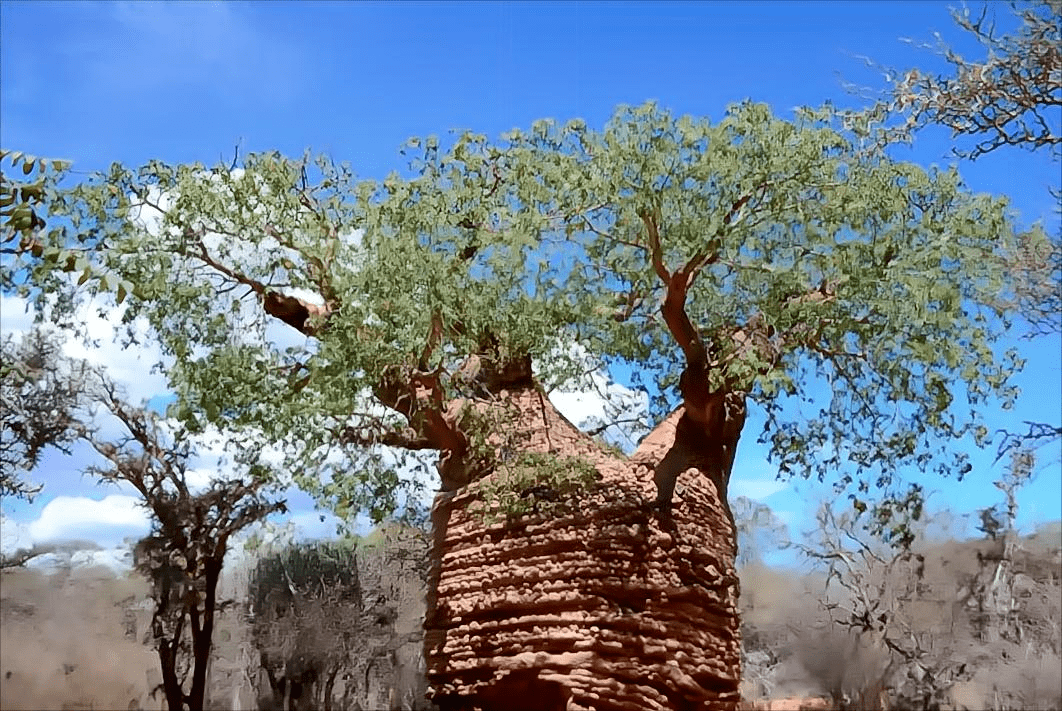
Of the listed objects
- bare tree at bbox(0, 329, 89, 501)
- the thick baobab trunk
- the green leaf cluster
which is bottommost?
the thick baobab trunk

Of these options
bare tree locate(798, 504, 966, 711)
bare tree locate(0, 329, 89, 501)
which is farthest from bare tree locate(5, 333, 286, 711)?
bare tree locate(798, 504, 966, 711)

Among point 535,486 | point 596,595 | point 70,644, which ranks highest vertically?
point 535,486

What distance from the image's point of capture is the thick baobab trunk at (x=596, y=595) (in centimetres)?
751

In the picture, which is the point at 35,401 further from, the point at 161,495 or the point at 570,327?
the point at 570,327

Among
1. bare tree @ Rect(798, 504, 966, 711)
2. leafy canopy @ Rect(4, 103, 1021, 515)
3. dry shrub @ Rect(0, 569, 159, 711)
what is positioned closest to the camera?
leafy canopy @ Rect(4, 103, 1021, 515)

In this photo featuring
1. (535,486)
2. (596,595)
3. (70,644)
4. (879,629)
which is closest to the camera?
(596,595)

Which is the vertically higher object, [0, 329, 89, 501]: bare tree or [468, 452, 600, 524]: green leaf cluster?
[0, 329, 89, 501]: bare tree

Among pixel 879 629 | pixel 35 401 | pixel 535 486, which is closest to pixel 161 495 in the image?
pixel 35 401

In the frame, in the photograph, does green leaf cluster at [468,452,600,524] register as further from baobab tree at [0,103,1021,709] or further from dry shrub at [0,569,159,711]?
dry shrub at [0,569,159,711]

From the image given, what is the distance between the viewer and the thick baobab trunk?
24.6 ft

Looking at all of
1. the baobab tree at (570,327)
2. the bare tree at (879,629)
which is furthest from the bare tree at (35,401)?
the bare tree at (879,629)

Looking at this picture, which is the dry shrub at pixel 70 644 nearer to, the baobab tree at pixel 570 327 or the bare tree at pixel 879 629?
the baobab tree at pixel 570 327

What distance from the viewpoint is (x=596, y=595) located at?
299 inches

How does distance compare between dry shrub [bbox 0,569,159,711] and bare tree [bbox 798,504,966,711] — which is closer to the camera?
dry shrub [bbox 0,569,159,711]
